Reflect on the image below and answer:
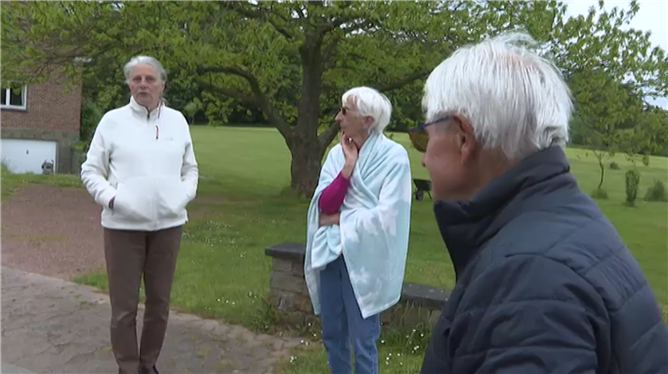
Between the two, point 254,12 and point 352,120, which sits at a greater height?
point 254,12

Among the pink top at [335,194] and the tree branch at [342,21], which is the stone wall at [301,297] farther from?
the tree branch at [342,21]

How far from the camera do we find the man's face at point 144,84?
4289 millimetres

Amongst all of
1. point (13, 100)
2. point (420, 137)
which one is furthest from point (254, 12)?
point (13, 100)

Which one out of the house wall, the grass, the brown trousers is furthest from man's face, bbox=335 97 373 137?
the house wall

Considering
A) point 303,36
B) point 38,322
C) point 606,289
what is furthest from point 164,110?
point 303,36

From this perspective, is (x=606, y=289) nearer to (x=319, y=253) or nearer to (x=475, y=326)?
(x=475, y=326)

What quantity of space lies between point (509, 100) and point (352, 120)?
7.72ft

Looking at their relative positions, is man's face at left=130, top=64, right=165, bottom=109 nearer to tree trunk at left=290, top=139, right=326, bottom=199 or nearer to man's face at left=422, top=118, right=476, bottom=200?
man's face at left=422, top=118, right=476, bottom=200

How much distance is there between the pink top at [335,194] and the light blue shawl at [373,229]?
0.04 metres

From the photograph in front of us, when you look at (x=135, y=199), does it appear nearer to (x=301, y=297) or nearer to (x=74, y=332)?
(x=301, y=297)

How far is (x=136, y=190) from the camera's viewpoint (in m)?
4.24

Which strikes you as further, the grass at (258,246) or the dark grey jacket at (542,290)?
the grass at (258,246)

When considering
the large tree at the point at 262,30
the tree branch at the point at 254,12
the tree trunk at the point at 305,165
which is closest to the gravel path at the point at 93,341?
the large tree at the point at 262,30

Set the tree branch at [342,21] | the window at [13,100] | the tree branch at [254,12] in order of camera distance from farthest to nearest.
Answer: the window at [13,100]
the tree branch at [254,12]
the tree branch at [342,21]
